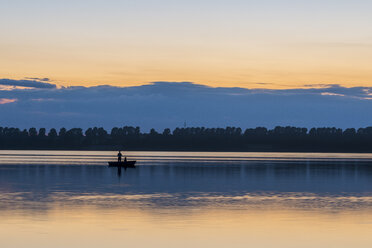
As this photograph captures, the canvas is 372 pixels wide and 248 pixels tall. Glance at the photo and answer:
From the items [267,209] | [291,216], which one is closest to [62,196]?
[267,209]

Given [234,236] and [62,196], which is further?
[62,196]

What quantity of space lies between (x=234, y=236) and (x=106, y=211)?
11.8 metres

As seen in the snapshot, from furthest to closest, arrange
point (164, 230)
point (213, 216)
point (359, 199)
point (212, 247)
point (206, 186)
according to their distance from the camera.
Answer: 1. point (206, 186)
2. point (359, 199)
3. point (213, 216)
4. point (164, 230)
5. point (212, 247)

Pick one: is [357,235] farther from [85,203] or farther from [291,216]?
[85,203]

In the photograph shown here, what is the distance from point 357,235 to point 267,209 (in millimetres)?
11993

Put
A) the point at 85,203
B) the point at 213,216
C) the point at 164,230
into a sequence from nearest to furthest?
1. the point at 164,230
2. the point at 213,216
3. the point at 85,203

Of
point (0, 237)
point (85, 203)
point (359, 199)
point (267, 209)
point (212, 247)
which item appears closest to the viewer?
point (212, 247)

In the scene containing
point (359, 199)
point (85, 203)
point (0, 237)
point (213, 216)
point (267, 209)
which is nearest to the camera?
point (0, 237)

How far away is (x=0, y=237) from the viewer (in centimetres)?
2988

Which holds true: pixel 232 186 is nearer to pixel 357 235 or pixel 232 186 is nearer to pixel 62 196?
pixel 62 196

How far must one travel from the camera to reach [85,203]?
152ft

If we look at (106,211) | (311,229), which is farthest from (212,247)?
(106,211)

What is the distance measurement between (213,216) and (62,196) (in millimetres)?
17642

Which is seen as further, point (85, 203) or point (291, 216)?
point (85, 203)
